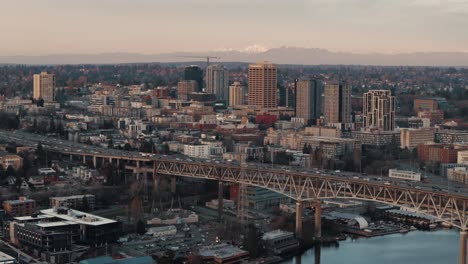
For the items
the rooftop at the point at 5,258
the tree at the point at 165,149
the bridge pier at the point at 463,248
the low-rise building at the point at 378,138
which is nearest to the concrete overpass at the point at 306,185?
the bridge pier at the point at 463,248

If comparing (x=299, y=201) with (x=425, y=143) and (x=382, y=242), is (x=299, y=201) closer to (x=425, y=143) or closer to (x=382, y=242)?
(x=382, y=242)

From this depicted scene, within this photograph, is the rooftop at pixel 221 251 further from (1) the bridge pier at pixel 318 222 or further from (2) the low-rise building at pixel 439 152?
(2) the low-rise building at pixel 439 152

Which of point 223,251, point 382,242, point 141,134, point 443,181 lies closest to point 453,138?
point 443,181

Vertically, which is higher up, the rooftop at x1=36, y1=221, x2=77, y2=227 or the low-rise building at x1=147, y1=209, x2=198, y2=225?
the rooftop at x1=36, y1=221, x2=77, y2=227

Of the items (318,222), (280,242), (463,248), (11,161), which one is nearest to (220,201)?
(318,222)

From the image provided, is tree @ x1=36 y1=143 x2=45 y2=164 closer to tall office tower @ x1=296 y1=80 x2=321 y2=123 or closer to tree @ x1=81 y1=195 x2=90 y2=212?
tree @ x1=81 y1=195 x2=90 y2=212

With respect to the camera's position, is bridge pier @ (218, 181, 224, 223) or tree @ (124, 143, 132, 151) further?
tree @ (124, 143, 132, 151)

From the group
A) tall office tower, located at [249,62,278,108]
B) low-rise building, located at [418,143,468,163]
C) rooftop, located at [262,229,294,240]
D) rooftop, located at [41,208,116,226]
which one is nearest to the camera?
rooftop, located at [41,208,116,226]

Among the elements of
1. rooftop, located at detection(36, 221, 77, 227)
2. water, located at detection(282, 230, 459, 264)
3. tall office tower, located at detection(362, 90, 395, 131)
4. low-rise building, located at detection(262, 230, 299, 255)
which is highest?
tall office tower, located at detection(362, 90, 395, 131)

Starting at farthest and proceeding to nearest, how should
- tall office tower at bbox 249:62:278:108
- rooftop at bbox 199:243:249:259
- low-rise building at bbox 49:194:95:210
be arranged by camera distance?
1. tall office tower at bbox 249:62:278:108
2. low-rise building at bbox 49:194:95:210
3. rooftop at bbox 199:243:249:259

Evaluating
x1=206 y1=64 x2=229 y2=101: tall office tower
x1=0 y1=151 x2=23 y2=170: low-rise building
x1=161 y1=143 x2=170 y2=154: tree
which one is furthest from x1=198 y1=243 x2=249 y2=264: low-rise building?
x1=206 y1=64 x2=229 y2=101: tall office tower
